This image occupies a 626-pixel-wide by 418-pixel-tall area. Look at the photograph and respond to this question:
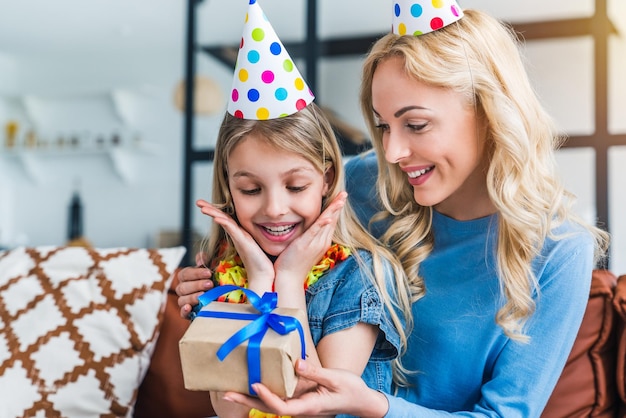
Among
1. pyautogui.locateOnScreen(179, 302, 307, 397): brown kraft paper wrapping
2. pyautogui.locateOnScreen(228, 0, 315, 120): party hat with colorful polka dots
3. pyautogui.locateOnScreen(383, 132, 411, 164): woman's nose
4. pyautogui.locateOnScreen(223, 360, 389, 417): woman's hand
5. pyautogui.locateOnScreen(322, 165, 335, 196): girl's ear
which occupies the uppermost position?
pyautogui.locateOnScreen(228, 0, 315, 120): party hat with colorful polka dots

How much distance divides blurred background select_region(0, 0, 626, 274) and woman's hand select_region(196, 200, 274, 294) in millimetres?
2702

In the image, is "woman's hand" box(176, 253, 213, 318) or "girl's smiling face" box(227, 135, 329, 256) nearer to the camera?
"girl's smiling face" box(227, 135, 329, 256)

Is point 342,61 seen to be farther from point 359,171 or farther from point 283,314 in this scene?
point 283,314

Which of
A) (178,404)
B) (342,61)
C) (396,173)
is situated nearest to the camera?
(396,173)

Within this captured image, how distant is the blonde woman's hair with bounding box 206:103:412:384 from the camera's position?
1.27 meters

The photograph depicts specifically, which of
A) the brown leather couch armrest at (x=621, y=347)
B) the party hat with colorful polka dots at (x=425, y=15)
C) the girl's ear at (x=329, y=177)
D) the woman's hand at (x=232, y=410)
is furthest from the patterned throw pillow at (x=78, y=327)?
the brown leather couch armrest at (x=621, y=347)

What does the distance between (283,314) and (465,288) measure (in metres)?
0.51

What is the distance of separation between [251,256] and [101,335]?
0.80 metres

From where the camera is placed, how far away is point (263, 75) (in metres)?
1.28

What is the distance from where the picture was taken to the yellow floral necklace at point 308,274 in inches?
52.0

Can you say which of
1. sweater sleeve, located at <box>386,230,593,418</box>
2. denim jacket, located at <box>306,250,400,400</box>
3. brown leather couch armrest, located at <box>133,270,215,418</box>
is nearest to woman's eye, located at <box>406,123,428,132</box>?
denim jacket, located at <box>306,250,400,400</box>

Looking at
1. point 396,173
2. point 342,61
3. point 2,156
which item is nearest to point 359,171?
point 396,173

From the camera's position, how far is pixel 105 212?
6.23 metres

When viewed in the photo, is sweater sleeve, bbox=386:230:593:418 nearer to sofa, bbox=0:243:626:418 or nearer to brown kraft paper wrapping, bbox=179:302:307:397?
sofa, bbox=0:243:626:418
